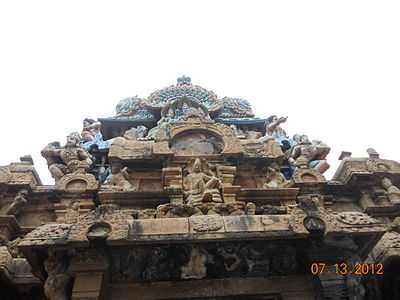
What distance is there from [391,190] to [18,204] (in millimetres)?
9550

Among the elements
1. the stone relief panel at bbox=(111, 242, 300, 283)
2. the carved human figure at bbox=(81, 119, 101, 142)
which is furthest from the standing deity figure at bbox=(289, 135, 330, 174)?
the carved human figure at bbox=(81, 119, 101, 142)

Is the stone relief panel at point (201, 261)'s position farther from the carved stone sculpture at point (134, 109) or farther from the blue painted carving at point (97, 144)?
the carved stone sculpture at point (134, 109)

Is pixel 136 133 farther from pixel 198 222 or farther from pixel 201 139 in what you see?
pixel 198 222

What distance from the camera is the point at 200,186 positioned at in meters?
8.95

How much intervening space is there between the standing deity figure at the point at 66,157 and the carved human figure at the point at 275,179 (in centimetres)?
523

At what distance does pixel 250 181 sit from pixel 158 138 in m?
3.03

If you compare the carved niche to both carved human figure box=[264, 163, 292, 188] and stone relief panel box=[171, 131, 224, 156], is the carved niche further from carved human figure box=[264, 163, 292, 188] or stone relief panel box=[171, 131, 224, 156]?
carved human figure box=[264, 163, 292, 188]

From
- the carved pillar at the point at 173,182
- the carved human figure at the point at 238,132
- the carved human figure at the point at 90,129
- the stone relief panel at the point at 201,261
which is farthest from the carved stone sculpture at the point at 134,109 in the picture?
the stone relief panel at the point at 201,261

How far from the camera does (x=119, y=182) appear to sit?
33.0ft

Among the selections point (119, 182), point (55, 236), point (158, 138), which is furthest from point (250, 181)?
point (55, 236)

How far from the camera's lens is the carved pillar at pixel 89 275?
5835 mm

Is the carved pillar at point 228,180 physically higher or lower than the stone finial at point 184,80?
lower

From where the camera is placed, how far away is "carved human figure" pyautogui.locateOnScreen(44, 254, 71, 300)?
6.06 meters
